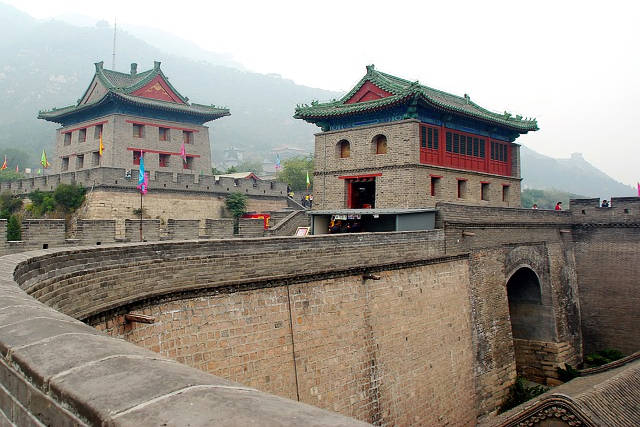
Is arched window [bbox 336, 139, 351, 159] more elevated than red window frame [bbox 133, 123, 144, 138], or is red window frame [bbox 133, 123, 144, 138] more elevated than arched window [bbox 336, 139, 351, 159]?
red window frame [bbox 133, 123, 144, 138]

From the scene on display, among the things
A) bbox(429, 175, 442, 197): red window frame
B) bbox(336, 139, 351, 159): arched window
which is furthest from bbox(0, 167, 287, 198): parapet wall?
bbox(429, 175, 442, 197): red window frame

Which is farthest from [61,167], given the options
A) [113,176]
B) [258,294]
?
[258,294]

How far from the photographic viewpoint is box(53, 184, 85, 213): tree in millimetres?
22984

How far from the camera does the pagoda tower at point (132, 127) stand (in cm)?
2859

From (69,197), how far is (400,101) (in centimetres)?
1569

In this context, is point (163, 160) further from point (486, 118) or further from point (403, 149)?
point (486, 118)

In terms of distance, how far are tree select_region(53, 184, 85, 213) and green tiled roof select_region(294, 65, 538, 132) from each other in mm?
10868

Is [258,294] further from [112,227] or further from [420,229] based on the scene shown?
[420,229]

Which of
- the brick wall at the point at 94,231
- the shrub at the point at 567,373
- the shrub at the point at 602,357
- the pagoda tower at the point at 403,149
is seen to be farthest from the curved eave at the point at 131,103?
the shrub at the point at 602,357

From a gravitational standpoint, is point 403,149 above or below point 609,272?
above

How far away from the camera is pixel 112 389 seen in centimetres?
178

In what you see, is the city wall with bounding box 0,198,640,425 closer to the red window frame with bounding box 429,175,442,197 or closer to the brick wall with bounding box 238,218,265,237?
the brick wall with bounding box 238,218,265,237

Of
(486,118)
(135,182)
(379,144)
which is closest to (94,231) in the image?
(379,144)

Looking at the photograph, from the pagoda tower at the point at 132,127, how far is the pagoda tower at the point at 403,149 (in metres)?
13.1
